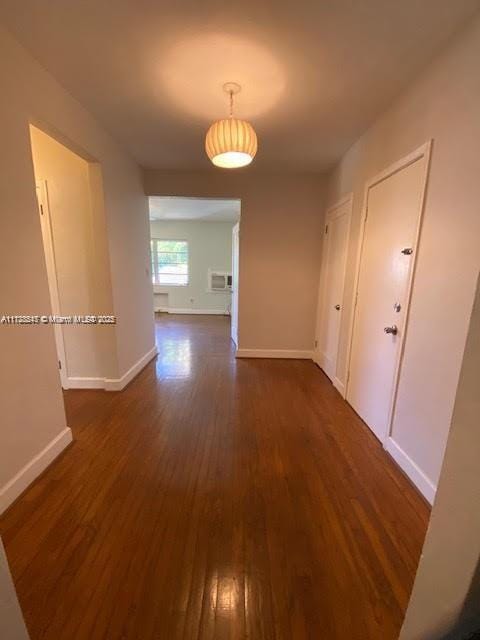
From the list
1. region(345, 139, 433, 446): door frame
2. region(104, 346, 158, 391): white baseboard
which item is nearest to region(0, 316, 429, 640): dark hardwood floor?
region(104, 346, 158, 391): white baseboard

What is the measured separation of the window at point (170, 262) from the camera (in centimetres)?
742

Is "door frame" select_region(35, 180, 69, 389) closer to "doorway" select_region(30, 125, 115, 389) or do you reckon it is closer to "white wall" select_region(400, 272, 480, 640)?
"doorway" select_region(30, 125, 115, 389)

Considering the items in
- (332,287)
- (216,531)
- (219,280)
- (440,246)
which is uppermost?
(440,246)

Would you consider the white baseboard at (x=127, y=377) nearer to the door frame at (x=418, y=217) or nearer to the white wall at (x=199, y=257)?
the door frame at (x=418, y=217)

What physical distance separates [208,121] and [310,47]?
1064 millimetres

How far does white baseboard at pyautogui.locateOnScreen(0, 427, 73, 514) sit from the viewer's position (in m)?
1.53

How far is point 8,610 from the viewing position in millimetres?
614

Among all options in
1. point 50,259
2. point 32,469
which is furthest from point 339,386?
point 50,259

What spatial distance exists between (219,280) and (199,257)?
0.81 metres

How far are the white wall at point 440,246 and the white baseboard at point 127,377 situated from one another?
8.52ft

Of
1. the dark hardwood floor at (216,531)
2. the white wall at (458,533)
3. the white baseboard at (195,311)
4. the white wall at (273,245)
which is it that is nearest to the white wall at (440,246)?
the dark hardwood floor at (216,531)

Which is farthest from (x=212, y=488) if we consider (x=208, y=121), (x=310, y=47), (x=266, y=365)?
(x=208, y=121)

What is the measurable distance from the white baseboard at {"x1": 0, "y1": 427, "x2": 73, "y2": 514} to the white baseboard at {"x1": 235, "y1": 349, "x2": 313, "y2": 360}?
2455 mm

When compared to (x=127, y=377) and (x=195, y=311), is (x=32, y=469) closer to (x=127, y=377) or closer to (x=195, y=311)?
(x=127, y=377)
